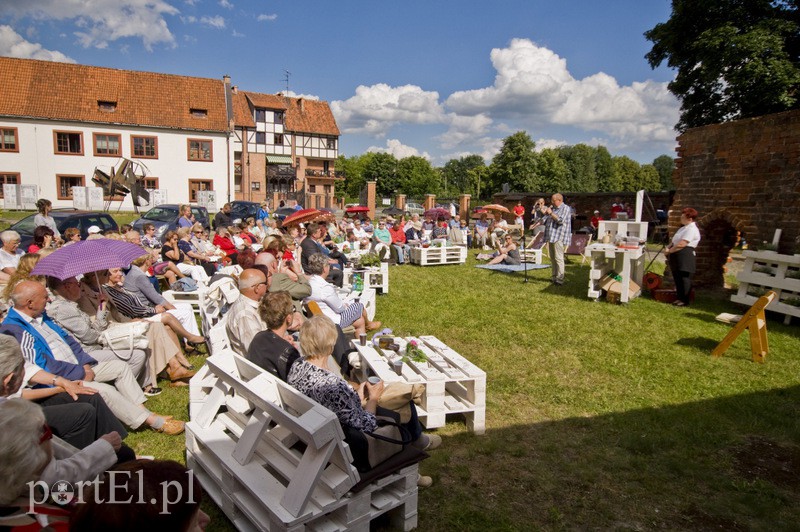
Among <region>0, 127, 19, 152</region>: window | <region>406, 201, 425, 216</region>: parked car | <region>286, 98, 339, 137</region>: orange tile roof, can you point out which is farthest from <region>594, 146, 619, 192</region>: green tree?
<region>0, 127, 19, 152</region>: window

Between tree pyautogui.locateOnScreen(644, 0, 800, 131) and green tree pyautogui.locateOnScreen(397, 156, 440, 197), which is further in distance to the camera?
green tree pyautogui.locateOnScreen(397, 156, 440, 197)

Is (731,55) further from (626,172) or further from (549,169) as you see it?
(626,172)

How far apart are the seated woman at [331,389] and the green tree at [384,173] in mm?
76745

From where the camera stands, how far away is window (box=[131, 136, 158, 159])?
32.4m

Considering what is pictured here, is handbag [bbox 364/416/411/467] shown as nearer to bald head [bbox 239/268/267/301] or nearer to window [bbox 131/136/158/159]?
bald head [bbox 239/268/267/301]

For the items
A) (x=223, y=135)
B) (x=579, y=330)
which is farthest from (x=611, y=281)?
(x=223, y=135)

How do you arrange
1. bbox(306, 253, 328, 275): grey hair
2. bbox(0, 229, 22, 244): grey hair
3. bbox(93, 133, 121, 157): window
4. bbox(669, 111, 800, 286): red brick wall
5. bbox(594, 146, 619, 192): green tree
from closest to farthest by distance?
bbox(306, 253, 328, 275): grey hair → bbox(0, 229, 22, 244): grey hair → bbox(669, 111, 800, 286): red brick wall → bbox(93, 133, 121, 157): window → bbox(594, 146, 619, 192): green tree

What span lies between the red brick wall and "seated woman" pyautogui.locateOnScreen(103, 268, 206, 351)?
30.1 ft

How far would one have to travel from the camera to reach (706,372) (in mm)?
5691

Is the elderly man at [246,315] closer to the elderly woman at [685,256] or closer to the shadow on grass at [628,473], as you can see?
the shadow on grass at [628,473]

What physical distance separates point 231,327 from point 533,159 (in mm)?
56542

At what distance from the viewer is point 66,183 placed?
31.0 metres

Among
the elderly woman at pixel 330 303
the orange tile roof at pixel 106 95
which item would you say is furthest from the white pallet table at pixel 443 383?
the orange tile roof at pixel 106 95

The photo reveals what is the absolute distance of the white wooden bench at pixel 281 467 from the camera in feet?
8.28
